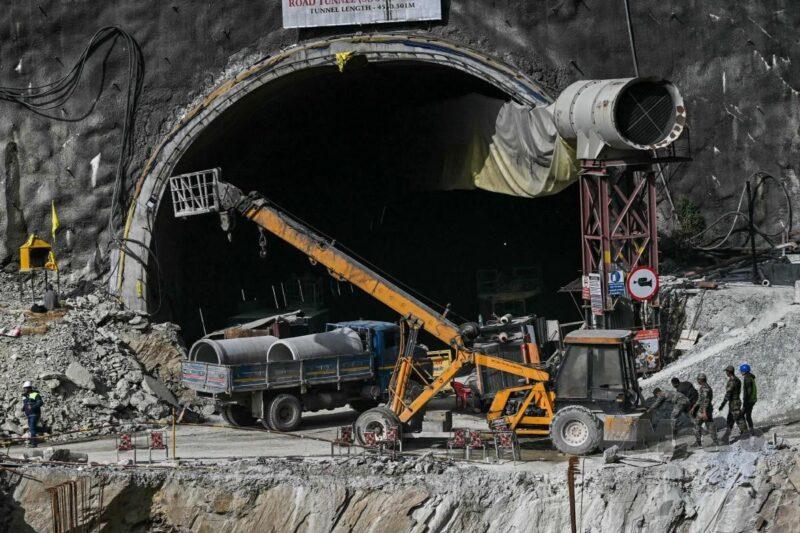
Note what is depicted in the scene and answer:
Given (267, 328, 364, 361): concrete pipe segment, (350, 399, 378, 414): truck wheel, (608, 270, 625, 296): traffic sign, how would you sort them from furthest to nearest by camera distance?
1. (350, 399, 378, 414): truck wheel
2. (608, 270, 625, 296): traffic sign
3. (267, 328, 364, 361): concrete pipe segment

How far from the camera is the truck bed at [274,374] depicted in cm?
2867

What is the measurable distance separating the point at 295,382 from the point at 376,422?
3.82 m

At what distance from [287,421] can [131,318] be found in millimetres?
7474

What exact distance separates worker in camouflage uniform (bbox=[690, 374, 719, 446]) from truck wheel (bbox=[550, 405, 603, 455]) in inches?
68.1

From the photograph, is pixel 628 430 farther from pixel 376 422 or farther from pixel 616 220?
pixel 616 220

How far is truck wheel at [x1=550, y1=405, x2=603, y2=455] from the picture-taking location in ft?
77.6

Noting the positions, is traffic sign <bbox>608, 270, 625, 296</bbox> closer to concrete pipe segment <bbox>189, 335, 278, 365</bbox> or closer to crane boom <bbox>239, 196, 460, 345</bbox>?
crane boom <bbox>239, 196, 460, 345</bbox>

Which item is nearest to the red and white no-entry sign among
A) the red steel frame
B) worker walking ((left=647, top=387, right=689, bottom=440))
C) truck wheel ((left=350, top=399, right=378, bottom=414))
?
the red steel frame

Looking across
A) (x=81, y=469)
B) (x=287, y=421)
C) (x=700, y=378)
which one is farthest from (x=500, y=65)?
(x=81, y=469)

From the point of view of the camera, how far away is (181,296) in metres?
38.8

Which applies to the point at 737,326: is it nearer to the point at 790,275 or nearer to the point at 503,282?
the point at 790,275

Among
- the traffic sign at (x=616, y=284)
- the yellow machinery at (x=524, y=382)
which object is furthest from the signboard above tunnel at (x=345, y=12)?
the traffic sign at (x=616, y=284)

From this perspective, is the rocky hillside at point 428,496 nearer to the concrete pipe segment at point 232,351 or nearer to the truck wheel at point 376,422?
the truck wheel at point 376,422

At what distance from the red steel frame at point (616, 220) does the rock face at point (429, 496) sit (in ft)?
26.9
